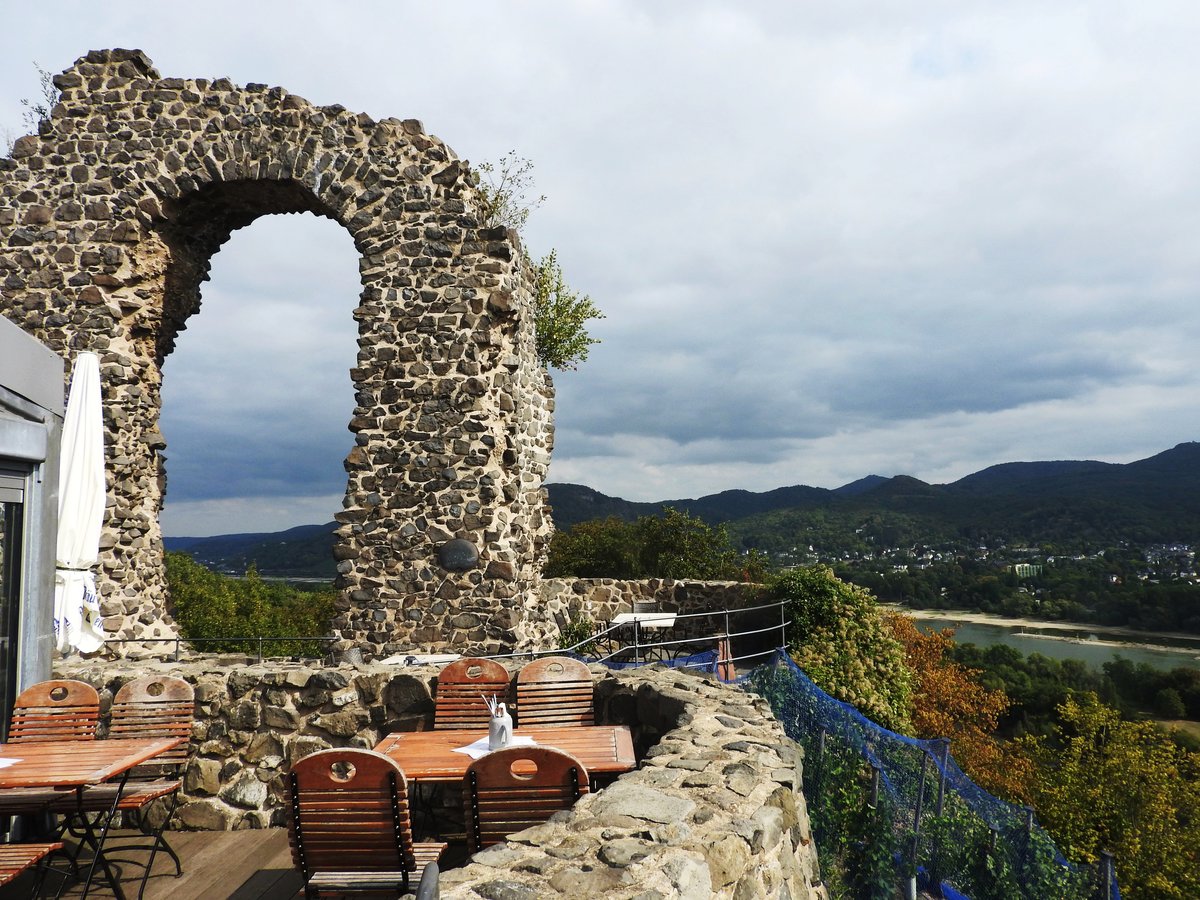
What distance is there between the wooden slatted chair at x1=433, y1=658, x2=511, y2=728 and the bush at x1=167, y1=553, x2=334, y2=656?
44.0ft

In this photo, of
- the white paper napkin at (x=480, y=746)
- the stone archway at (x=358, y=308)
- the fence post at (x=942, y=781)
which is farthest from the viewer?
the stone archway at (x=358, y=308)

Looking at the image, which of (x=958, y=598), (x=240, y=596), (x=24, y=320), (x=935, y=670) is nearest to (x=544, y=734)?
(x=24, y=320)

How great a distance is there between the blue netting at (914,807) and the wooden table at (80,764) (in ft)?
16.0

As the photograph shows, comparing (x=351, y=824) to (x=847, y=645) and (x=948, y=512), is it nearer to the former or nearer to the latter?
(x=847, y=645)

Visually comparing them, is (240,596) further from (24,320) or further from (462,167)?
(462,167)

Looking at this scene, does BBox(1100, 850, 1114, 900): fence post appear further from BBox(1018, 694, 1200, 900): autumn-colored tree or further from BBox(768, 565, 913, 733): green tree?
BBox(1018, 694, 1200, 900): autumn-colored tree

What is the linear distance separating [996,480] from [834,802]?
13734cm

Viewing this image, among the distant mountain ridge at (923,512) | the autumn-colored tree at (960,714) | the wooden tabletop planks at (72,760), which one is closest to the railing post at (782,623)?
the wooden tabletop planks at (72,760)

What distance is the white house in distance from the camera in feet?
16.8

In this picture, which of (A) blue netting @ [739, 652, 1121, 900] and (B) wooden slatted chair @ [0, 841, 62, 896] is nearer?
(B) wooden slatted chair @ [0, 841, 62, 896]

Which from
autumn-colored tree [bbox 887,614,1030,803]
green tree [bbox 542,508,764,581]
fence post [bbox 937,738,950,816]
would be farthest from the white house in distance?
autumn-colored tree [bbox 887,614,1030,803]

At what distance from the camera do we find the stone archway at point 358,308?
29.7ft

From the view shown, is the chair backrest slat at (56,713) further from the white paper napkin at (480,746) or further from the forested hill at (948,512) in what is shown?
the forested hill at (948,512)

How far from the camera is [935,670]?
91.0 feet
